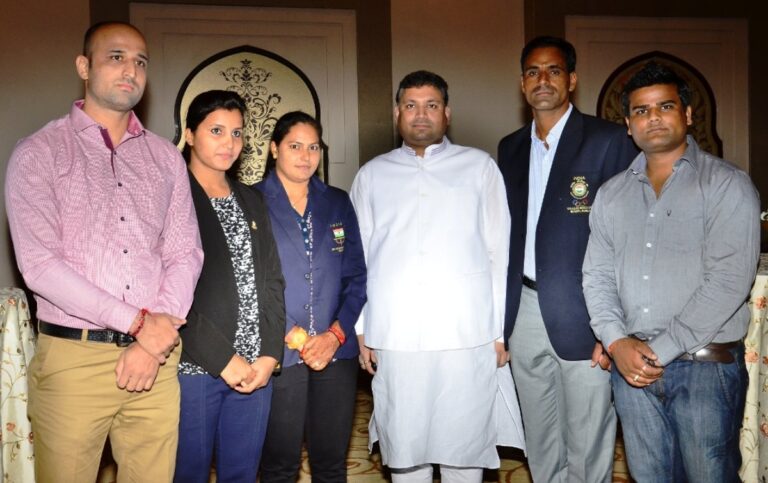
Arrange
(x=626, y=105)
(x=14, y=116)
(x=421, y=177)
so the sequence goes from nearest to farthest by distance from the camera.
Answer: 1. (x=626, y=105)
2. (x=421, y=177)
3. (x=14, y=116)

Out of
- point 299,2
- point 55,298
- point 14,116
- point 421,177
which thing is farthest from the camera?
point 299,2

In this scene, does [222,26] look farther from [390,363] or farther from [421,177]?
[390,363]

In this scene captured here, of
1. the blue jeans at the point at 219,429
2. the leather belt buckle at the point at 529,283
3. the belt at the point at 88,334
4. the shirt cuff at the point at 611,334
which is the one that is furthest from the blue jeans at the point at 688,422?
the belt at the point at 88,334

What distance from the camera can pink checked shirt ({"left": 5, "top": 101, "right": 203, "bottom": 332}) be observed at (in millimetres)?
1753

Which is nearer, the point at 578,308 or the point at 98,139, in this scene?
the point at 98,139

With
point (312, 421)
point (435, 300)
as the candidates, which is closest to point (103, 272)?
point (312, 421)

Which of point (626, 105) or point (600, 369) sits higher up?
point (626, 105)

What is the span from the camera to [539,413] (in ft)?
8.20

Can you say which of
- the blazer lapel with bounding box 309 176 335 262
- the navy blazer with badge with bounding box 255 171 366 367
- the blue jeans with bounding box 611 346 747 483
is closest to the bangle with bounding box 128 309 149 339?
the navy blazer with badge with bounding box 255 171 366 367

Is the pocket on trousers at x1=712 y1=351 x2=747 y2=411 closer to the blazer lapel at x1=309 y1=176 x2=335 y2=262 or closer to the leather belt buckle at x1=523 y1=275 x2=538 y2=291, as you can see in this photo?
the leather belt buckle at x1=523 y1=275 x2=538 y2=291

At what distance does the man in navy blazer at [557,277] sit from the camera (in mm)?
2361

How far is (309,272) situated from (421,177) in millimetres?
565

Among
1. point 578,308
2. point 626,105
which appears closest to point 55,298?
point 578,308

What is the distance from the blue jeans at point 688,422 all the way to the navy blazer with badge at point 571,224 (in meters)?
0.32
